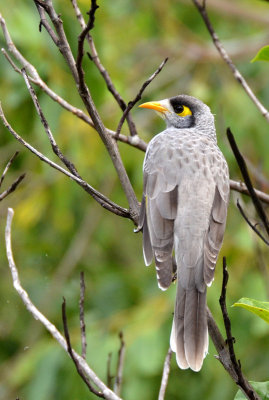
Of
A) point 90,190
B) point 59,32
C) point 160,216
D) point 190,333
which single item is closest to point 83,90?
point 59,32

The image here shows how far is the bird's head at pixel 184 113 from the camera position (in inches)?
223

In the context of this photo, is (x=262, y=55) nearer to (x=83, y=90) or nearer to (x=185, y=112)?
(x=83, y=90)

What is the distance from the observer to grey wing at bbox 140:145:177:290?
174 inches

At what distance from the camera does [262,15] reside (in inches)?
364

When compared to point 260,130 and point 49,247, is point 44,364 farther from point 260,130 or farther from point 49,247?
point 260,130

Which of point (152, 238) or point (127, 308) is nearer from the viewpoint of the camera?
point (152, 238)

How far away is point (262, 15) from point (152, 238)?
17.8ft

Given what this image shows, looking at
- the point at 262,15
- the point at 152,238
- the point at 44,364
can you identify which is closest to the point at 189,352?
the point at 152,238

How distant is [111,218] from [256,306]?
6.64 m

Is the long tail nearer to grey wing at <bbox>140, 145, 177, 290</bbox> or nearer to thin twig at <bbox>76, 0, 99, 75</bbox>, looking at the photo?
grey wing at <bbox>140, 145, 177, 290</bbox>

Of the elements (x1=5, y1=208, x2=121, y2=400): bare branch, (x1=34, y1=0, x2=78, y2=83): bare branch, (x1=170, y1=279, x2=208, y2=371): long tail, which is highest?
(x1=34, y1=0, x2=78, y2=83): bare branch

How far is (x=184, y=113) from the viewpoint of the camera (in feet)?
18.7

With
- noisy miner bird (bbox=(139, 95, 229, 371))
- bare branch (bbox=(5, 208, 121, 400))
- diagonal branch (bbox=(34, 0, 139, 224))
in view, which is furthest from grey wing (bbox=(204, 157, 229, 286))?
bare branch (bbox=(5, 208, 121, 400))

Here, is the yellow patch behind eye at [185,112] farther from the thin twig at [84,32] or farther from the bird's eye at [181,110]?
the thin twig at [84,32]
